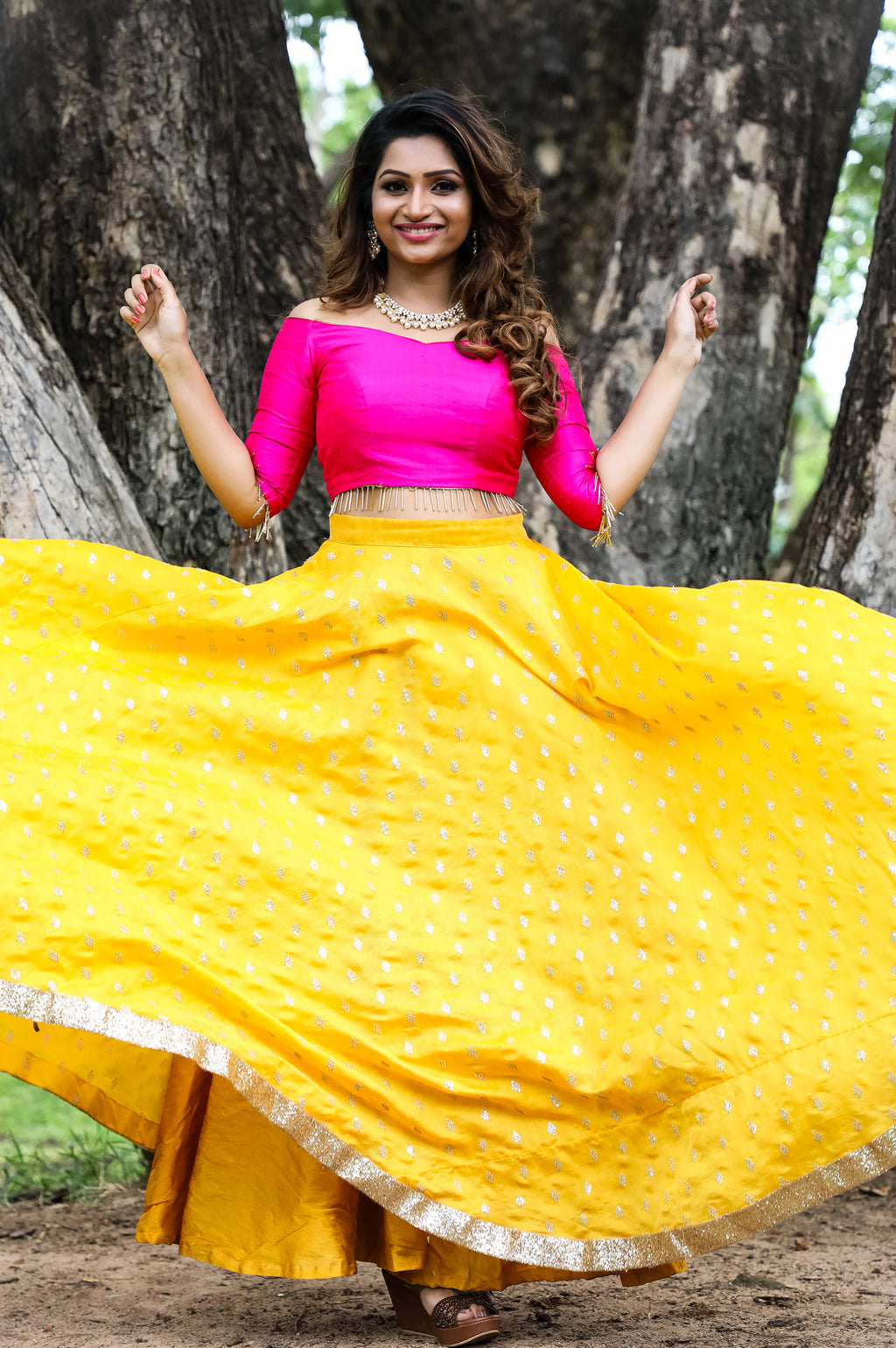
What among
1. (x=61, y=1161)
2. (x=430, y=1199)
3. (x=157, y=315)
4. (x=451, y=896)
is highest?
(x=157, y=315)

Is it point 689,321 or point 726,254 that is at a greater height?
point 726,254

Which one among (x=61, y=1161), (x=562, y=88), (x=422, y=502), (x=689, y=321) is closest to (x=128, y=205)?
(x=422, y=502)

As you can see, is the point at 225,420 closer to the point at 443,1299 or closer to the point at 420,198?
the point at 420,198

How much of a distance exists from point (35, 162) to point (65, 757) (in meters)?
1.99

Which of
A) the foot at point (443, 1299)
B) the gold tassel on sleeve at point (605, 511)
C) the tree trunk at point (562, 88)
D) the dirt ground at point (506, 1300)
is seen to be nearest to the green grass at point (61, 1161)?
the dirt ground at point (506, 1300)

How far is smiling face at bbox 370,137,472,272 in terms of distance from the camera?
2.55 meters

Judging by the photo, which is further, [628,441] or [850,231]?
[850,231]

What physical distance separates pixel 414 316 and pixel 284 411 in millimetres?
323

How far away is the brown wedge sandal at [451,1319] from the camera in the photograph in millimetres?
2199

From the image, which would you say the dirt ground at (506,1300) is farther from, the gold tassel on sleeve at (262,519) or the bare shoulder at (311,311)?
the bare shoulder at (311,311)

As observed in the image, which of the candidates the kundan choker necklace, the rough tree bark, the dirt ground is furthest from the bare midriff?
the dirt ground

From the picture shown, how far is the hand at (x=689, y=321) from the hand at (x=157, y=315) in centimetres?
97

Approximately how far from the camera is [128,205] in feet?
11.0

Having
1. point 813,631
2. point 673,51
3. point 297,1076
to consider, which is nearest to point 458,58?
point 673,51
